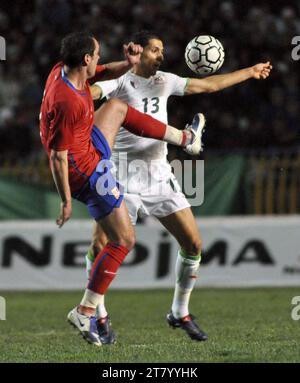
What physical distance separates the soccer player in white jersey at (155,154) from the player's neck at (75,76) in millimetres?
1018

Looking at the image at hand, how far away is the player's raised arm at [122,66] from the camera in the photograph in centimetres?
748

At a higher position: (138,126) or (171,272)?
(138,126)

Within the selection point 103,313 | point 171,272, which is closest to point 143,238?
point 171,272

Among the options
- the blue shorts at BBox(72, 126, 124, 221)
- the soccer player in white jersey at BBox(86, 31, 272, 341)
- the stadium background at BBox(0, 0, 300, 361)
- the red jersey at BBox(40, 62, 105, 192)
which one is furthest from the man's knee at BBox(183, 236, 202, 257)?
the red jersey at BBox(40, 62, 105, 192)

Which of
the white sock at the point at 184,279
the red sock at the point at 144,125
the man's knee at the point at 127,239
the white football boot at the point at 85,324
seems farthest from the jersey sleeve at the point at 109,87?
the white football boot at the point at 85,324

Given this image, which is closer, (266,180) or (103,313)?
(103,313)

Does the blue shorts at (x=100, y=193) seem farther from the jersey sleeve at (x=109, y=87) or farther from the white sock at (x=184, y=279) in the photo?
the white sock at (x=184, y=279)

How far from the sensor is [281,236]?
12.9 metres

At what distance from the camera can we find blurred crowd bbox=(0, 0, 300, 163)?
14648mm

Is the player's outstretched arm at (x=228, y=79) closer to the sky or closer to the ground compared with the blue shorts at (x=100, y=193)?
closer to the sky
